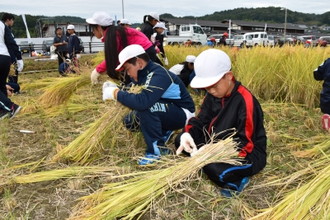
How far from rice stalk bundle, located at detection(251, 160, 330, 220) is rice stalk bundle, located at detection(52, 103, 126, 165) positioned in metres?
1.23

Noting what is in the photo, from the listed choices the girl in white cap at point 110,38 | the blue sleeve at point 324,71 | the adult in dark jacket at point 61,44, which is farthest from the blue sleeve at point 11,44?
the blue sleeve at point 324,71

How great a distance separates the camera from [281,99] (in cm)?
395

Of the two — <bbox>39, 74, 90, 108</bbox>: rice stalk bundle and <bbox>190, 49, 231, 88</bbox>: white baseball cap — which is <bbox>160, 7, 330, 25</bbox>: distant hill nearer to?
<bbox>39, 74, 90, 108</bbox>: rice stalk bundle

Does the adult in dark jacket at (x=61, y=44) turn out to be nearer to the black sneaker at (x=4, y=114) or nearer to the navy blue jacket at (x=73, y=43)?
the navy blue jacket at (x=73, y=43)

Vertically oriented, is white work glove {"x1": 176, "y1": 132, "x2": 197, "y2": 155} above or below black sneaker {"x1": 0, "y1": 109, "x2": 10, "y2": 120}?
above

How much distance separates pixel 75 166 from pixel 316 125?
2180 millimetres

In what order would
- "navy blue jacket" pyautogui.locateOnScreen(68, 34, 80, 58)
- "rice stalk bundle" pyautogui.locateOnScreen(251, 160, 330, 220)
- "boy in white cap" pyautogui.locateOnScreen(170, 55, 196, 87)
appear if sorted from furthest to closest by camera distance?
"navy blue jacket" pyautogui.locateOnScreen(68, 34, 80, 58), "boy in white cap" pyautogui.locateOnScreen(170, 55, 196, 87), "rice stalk bundle" pyautogui.locateOnScreen(251, 160, 330, 220)

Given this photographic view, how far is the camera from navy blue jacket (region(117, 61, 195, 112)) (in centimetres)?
208

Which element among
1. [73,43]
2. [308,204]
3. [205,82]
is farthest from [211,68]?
[73,43]

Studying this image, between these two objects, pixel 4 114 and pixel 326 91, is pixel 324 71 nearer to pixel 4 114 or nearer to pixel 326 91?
pixel 326 91

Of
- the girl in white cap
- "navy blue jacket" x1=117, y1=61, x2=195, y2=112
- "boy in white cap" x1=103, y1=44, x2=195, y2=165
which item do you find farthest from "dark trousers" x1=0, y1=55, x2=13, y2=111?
"navy blue jacket" x1=117, y1=61, x2=195, y2=112

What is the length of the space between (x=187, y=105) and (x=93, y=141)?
76 centimetres

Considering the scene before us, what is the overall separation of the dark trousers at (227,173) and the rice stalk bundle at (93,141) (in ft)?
2.72

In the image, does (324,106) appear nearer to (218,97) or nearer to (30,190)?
(218,97)
